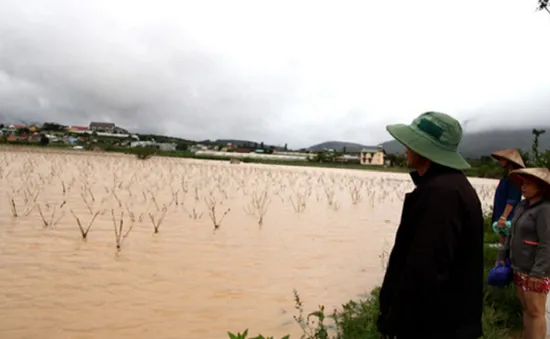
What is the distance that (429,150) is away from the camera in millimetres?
1652

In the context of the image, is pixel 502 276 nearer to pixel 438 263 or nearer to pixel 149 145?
pixel 438 263

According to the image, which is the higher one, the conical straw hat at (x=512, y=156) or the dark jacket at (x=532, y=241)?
the conical straw hat at (x=512, y=156)

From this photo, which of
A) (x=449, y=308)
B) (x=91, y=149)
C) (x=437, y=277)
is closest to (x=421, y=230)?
(x=437, y=277)

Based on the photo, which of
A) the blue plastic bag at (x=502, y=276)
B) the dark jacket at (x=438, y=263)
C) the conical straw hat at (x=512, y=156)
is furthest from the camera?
the conical straw hat at (x=512, y=156)

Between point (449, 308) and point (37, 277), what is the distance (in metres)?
4.21

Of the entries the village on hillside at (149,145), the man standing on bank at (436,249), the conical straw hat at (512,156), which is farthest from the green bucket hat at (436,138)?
the village on hillside at (149,145)

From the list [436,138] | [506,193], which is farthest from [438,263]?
[506,193]

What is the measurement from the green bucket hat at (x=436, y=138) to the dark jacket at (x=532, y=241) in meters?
1.38

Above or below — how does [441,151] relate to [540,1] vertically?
below

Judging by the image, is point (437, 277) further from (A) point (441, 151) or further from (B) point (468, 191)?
(A) point (441, 151)

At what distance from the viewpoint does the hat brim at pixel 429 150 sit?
5.24 feet

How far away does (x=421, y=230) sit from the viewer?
4.79 feet

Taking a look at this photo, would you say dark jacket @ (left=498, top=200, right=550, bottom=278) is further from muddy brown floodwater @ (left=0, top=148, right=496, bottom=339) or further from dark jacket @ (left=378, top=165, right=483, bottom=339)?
muddy brown floodwater @ (left=0, top=148, right=496, bottom=339)

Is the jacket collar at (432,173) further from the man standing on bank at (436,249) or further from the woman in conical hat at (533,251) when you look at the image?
the woman in conical hat at (533,251)
